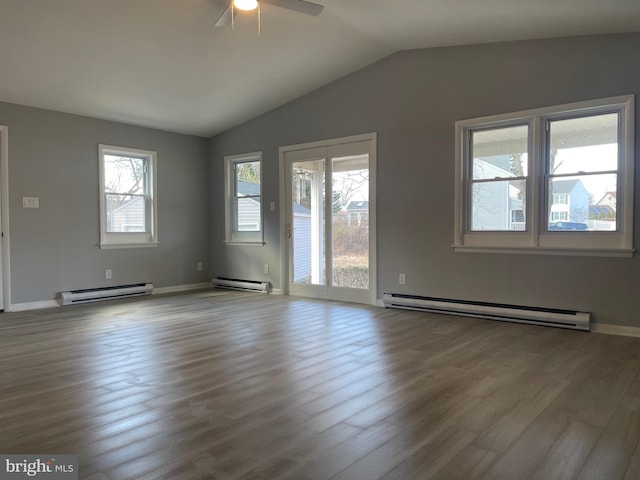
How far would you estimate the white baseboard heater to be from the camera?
580cm

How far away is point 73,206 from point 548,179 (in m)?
5.71

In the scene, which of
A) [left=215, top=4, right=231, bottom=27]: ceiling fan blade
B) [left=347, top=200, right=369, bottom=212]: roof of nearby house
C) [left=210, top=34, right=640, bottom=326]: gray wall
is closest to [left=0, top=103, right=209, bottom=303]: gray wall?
[left=210, top=34, right=640, bottom=326]: gray wall

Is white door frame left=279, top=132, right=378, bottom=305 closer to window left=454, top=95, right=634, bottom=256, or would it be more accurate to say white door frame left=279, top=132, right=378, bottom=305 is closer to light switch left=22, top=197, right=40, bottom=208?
window left=454, top=95, right=634, bottom=256

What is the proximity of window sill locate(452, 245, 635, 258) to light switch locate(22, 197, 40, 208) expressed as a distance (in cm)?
506

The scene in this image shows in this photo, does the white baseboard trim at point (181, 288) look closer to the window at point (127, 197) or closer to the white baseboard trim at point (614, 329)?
the window at point (127, 197)

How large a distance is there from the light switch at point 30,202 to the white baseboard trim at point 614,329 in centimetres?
635

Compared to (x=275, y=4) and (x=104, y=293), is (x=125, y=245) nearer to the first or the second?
(x=104, y=293)

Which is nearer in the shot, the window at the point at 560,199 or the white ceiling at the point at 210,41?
the white ceiling at the point at 210,41

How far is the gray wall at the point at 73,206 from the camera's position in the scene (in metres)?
5.42

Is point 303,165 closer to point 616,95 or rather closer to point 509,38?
point 509,38

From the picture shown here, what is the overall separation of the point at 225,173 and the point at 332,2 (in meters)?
3.81

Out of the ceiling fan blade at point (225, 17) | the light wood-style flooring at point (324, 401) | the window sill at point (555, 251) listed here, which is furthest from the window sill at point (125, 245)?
the window sill at point (555, 251)

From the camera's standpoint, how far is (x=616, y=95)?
4.08 meters

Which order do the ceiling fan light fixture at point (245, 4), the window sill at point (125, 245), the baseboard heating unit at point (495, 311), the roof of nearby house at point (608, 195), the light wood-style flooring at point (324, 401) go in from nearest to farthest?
the light wood-style flooring at point (324, 401) < the ceiling fan light fixture at point (245, 4) < the roof of nearby house at point (608, 195) < the baseboard heating unit at point (495, 311) < the window sill at point (125, 245)
